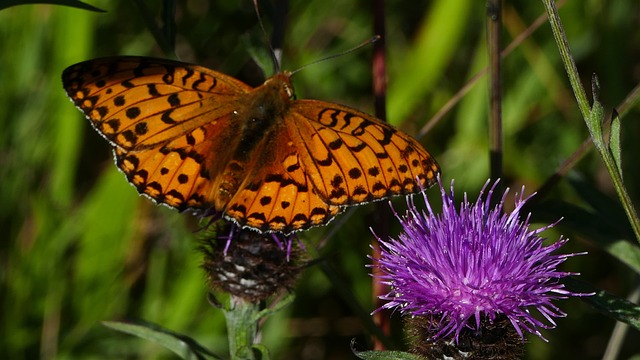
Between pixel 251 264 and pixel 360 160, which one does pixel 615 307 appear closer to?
pixel 360 160

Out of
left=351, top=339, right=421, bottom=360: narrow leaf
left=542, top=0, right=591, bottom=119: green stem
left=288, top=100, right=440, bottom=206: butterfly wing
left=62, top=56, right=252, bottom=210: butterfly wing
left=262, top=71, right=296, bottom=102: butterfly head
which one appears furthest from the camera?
left=262, top=71, right=296, bottom=102: butterfly head

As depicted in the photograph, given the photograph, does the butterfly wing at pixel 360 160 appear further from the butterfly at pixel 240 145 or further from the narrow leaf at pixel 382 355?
the narrow leaf at pixel 382 355

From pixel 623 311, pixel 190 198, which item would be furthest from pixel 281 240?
pixel 623 311

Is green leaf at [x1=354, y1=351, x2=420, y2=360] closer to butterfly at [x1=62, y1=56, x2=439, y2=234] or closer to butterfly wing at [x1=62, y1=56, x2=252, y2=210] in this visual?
butterfly at [x1=62, y1=56, x2=439, y2=234]

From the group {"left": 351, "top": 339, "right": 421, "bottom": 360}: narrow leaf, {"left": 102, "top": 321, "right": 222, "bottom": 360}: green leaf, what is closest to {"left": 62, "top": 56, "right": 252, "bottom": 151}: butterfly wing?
{"left": 102, "top": 321, "right": 222, "bottom": 360}: green leaf

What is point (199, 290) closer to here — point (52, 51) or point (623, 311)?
point (52, 51)

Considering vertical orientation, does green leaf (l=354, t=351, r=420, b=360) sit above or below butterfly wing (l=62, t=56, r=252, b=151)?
below

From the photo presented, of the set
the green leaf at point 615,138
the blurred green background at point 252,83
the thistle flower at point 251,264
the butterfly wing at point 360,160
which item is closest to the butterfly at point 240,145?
the butterfly wing at point 360,160

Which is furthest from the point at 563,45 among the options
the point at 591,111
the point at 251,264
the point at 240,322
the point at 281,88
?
the point at 240,322
